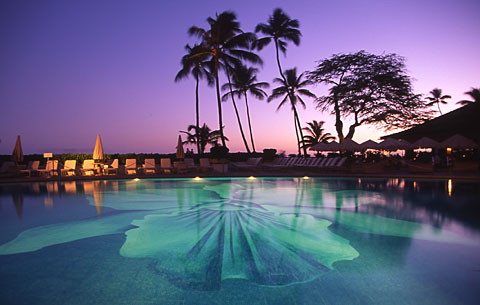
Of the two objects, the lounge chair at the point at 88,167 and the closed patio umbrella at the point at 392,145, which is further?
the closed patio umbrella at the point at 392,145

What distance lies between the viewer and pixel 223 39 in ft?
61.7

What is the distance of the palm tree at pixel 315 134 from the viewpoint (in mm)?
34781

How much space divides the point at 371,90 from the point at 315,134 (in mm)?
16346

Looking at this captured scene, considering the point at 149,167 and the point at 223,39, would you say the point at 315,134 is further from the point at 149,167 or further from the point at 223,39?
the point at 149,167

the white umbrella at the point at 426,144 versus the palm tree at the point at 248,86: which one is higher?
the palm tree at the point at 248,86

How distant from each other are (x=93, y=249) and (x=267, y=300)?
2.91m

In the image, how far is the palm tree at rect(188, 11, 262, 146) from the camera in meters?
18.8

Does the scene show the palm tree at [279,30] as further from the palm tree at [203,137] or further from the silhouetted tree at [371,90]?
the palm tree at [203,137]

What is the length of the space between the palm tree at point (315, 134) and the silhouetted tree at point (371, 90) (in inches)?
552

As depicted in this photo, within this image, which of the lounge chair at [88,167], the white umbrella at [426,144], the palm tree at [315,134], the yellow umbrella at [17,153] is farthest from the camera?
the palm tree at [315,134]

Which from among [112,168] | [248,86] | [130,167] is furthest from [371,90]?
[112,168]

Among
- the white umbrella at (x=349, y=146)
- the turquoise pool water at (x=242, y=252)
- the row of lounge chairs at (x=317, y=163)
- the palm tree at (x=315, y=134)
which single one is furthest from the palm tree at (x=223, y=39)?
the palm tree at (x=315, y=134)

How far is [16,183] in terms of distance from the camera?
37.1ft

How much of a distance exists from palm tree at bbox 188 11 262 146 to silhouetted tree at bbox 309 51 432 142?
6503 millimetres
